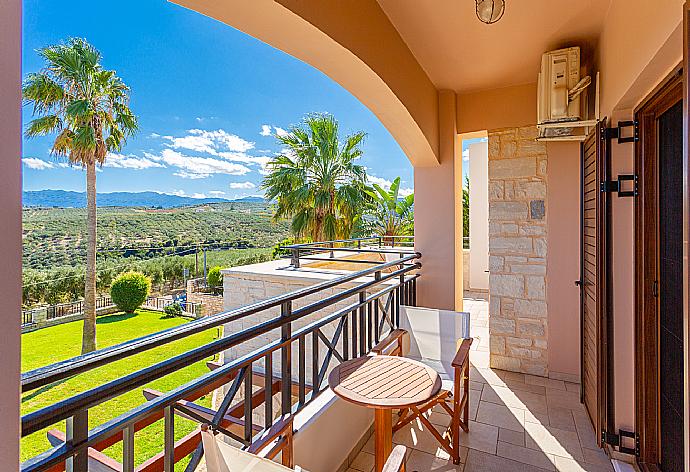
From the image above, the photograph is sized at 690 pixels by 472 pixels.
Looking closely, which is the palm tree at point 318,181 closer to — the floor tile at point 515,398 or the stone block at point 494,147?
the stone block at point 494,147

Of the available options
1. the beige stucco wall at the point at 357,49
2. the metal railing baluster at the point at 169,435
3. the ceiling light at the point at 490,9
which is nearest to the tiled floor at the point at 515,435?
the metal railing baluster at the point at 169,435

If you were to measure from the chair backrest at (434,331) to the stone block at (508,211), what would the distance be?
1231 millimetres

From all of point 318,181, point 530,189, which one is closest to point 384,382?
point 530,189

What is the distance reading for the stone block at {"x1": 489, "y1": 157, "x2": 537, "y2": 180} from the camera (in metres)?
3.21

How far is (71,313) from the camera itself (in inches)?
374

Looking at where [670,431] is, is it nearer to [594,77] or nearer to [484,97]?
[594,77]

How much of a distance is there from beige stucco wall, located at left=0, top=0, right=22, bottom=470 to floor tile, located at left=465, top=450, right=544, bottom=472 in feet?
7.18

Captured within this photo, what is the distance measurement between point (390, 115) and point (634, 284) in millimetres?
1849

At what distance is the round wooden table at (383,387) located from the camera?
1.57 metres

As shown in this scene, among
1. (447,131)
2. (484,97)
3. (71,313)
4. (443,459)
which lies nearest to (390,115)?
(447,131)

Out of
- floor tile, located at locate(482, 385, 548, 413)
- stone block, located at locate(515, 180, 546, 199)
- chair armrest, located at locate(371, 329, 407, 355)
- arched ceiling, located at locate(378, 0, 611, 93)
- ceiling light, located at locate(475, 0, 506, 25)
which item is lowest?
floor tile, located at locate(482, 385, 548, 413)

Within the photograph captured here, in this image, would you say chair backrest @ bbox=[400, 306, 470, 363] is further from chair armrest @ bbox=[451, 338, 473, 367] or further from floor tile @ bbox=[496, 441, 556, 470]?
floor tile @ bbox=[496, 441, 556, 470]

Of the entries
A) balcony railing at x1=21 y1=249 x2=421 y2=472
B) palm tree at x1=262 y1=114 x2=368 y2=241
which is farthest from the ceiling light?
palm tree at x1=262 y1=114 x2=368 y2=241

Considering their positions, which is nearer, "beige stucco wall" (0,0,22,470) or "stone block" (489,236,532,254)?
"beige stucco wall" (0,0,22,470)
